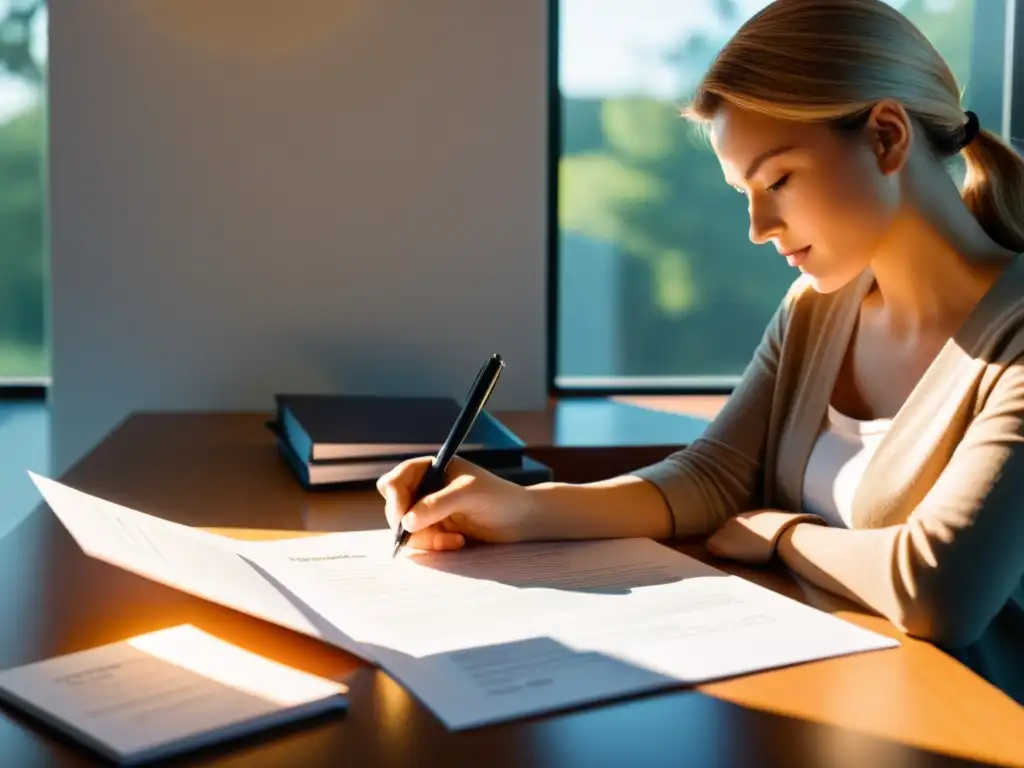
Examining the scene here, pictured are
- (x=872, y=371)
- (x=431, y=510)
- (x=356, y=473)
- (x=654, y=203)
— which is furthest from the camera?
(x=654, y=203)

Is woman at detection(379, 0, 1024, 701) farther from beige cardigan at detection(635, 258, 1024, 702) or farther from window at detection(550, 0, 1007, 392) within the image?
window at detection(550, 0, 1007, 392)

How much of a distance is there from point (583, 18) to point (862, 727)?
1669 millimetres

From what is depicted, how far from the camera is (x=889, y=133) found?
1179 mm

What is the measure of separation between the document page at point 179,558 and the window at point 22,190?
4.06 feet

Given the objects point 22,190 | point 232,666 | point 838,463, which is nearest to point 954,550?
point 838,463

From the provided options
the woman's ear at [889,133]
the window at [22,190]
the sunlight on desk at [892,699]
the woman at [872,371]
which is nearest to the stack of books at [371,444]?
the woman at [872,371]

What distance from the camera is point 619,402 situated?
7.11ft

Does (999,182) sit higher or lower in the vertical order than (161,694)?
higher

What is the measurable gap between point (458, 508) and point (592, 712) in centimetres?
39

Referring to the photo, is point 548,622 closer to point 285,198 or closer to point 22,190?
point 285,198

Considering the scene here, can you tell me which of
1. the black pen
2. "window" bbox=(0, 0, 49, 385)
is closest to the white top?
the black pen

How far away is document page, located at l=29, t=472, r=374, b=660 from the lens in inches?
32.3

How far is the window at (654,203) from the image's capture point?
218 cm

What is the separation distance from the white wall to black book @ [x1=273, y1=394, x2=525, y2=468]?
0.30 metres
